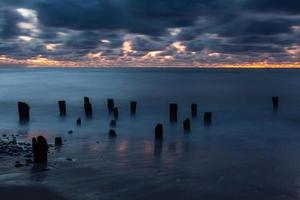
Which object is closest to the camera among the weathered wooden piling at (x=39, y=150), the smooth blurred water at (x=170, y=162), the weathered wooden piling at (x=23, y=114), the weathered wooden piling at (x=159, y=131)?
the smooth blurred water at (x=170, y=162)

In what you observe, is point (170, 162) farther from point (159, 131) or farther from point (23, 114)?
point (23, 114)

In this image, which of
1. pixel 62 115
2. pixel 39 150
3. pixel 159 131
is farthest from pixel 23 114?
pixel 39 150

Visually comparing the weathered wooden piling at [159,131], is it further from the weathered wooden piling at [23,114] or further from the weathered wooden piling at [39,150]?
the weathered wooden piling at [23,114]

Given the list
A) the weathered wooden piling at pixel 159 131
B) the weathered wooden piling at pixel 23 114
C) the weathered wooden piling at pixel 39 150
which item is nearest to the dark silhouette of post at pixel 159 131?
the weathered wooden piling at pixel 159 131

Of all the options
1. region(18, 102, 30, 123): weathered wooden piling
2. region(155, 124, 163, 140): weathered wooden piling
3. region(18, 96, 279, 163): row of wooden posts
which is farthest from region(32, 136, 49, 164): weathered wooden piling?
region(18, 102, 30, 123): weathered wooden piling

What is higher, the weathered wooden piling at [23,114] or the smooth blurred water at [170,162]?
the weathered wooden piling at [23,114]

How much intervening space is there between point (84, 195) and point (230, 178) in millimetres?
6859

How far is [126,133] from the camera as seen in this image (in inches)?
1281

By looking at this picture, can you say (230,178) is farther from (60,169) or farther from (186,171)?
(60,169)

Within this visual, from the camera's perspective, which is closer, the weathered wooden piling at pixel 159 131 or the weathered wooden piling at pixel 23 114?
the weathered wooden piling at pixel 159 131

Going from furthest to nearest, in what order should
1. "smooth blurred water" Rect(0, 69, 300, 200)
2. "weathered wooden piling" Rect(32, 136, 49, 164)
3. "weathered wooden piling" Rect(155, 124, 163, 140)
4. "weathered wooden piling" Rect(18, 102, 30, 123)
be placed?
"weathered wooden piling" Rect(18, 102, 30, 123) → "weathered wooden piling" Rect(155, 124, 163, 140) → "weathered wooden piling" Rect(32, 136, 49, 164) → "smooth blurred water" Rect(0, 69, 300, 200)

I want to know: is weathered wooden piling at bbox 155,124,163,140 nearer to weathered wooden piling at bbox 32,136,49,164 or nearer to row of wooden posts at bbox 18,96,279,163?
row of wooden posts at bbox 18,96,279,163

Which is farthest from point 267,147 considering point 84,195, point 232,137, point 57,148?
point 84,195

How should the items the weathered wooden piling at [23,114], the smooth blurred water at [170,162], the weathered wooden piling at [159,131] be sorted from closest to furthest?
the smooth blurred water at [170,162] → the weathered wooden piling at [159,131] → the weathered wooden piling at [23,114]
